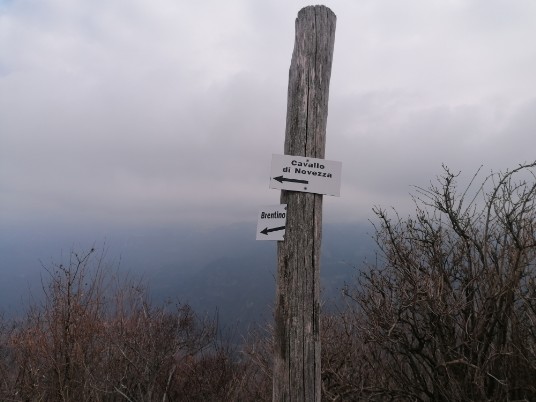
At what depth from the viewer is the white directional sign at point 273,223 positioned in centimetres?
228

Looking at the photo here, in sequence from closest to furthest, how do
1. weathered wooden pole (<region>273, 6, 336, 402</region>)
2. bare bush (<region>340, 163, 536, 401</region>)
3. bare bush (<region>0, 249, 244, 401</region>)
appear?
weathered wooden pole (<region>273, 6, 336, 402</region>)
bare bush (<region>340, 163, 536, 401</region>)
bare bush (<region>0, 249, 244, 401</region>)

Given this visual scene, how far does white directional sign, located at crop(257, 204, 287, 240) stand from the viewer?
2275mm

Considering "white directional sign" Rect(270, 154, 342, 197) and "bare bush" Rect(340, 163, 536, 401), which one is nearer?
"white directional sign" Rect(270, 154, 342, 197)

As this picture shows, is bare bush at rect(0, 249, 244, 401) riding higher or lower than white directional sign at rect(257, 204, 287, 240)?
lower

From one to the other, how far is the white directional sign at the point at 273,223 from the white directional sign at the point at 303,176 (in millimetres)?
131

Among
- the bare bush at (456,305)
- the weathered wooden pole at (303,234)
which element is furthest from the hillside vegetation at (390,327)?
the weathered wooden pole at (303,234)

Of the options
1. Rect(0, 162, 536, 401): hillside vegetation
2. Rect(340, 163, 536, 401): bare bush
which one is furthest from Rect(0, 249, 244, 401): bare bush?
Rect(340, 163, 536, 401): bare bush

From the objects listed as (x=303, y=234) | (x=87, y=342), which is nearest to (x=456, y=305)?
(x=303, y=234)

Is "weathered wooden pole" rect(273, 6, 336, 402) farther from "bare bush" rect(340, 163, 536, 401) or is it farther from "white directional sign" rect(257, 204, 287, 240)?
"bare bush" rect(340, 163, 536, 401)

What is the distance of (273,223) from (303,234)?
0.18 metres

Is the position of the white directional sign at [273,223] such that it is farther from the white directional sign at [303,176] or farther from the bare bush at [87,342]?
the bare bush at [87,342]

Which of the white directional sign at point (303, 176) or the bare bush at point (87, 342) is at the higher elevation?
the white directional sign at point (303, 176)

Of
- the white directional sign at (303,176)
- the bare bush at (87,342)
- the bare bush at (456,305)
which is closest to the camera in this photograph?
the white directional sign at (303,176)

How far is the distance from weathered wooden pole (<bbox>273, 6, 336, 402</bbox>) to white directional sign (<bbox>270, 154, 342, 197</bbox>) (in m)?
0.05
